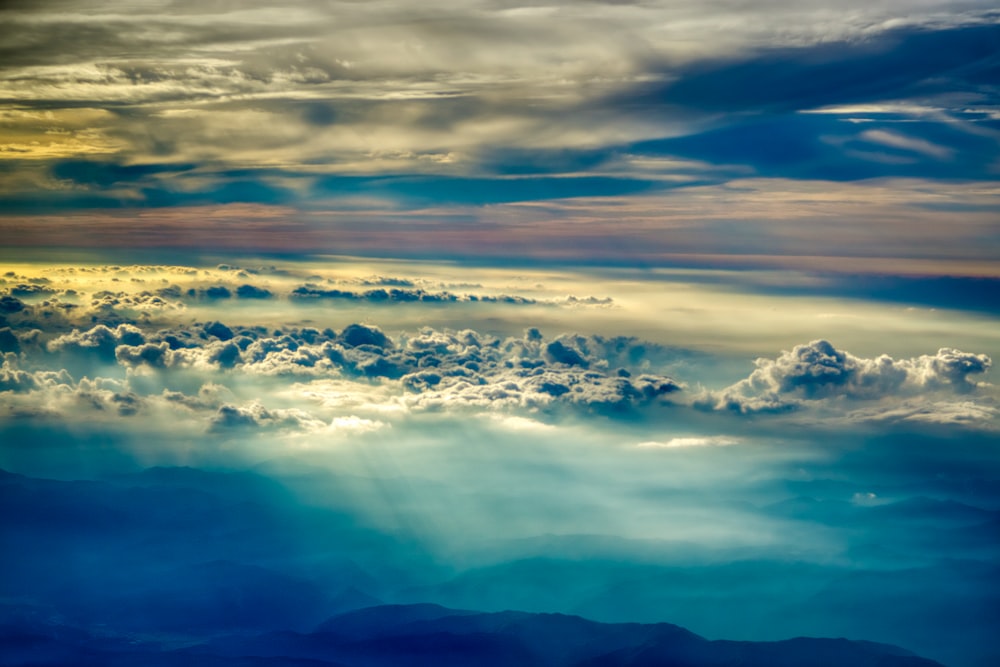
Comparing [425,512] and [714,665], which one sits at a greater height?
[425,512]

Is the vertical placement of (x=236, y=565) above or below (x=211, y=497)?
A: below

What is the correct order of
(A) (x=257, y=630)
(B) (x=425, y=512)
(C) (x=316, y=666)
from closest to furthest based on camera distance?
1. (C) (x=316, y=666)
2. (A) (x=257, y=630)
3. (B) (x=425, y=512)

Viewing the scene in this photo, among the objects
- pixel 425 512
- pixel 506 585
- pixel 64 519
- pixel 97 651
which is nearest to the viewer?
pixel 97 651

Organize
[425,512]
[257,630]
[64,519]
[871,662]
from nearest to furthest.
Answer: [871,662]
[257,630]
[64,519]
[425,512]

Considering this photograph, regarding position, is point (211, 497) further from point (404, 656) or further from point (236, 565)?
point (404, 656)

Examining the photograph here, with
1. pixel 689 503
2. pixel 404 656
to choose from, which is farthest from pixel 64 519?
pixel 689 503

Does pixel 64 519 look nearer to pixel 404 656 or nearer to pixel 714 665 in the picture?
pixel 404 656

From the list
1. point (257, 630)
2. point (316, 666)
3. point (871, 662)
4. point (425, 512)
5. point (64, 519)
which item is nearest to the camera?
point (871, 662)

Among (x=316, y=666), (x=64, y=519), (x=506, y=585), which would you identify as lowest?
(x=316, y=666)

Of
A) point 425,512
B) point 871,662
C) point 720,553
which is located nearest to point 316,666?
point 425,512

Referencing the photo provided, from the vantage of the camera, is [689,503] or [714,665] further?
[689,503]
